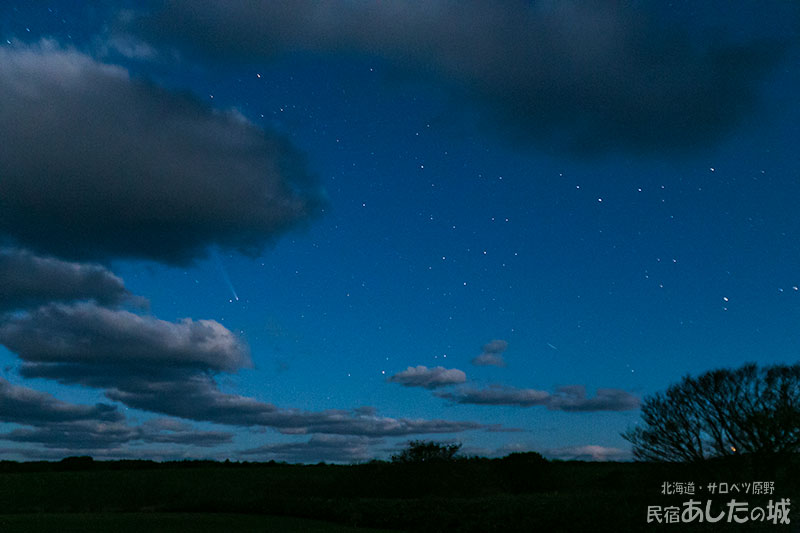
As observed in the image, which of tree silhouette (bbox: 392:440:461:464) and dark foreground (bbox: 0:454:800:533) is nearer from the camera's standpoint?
dark foreground (bbox: 0:454:800:533)

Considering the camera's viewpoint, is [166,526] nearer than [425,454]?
Yes

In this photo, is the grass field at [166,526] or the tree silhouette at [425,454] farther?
the tree silhouette at [425,454]

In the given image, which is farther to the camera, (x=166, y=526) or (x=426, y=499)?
(x=426, y=499)

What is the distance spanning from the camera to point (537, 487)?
60.0m

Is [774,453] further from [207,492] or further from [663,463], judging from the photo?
[207,492]

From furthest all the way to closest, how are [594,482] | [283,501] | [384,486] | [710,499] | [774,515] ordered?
[594,482] → [384,486] → [283,501] → [710,499] → [774,515]

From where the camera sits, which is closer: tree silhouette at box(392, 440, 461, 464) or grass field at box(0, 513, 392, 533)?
grass field at box(0, 513, 392, 533)

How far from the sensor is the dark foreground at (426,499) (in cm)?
2833

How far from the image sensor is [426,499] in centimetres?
4103

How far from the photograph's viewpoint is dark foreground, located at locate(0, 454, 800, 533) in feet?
92.9

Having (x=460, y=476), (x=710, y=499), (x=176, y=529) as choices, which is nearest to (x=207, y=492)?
(x=460, y=476)

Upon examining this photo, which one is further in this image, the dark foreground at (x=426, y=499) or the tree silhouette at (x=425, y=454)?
the tree silhouette at (x=425, y=454)

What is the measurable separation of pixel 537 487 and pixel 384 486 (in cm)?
1355

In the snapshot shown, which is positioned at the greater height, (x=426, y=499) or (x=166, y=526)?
(x=426, y=499)
